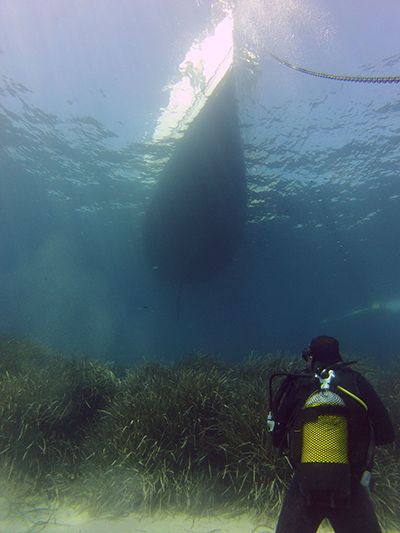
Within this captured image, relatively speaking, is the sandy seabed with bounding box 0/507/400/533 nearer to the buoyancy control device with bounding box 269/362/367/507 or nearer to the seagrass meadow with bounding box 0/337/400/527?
the seagrass meadow with bounding box 0/337/400/527

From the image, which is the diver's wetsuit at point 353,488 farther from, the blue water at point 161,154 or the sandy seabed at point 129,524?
the blue water at point 161,154

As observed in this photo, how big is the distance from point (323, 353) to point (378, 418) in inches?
21.3

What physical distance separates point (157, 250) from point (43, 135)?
353 inches

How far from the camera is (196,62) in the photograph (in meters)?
8.04

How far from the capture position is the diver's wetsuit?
1.68 metres

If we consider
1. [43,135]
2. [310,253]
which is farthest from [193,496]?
[310,253]

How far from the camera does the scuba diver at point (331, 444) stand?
1.59 m

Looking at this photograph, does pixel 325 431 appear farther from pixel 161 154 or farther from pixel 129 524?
pixel 161 154

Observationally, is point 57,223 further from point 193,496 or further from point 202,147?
point 193,496

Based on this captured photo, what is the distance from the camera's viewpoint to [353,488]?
174 centimetres

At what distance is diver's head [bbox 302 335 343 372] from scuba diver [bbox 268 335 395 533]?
111 mm

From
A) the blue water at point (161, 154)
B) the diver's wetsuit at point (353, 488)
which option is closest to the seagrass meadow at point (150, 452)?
the diver's wetsuit at point (353, 488)

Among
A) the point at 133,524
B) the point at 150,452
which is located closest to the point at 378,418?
the point at 150,452

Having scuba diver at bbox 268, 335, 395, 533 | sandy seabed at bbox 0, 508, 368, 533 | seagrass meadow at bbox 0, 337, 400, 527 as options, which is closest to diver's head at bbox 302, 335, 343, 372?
Answer: scuba diver at bbox 268, 335, 395, 533
